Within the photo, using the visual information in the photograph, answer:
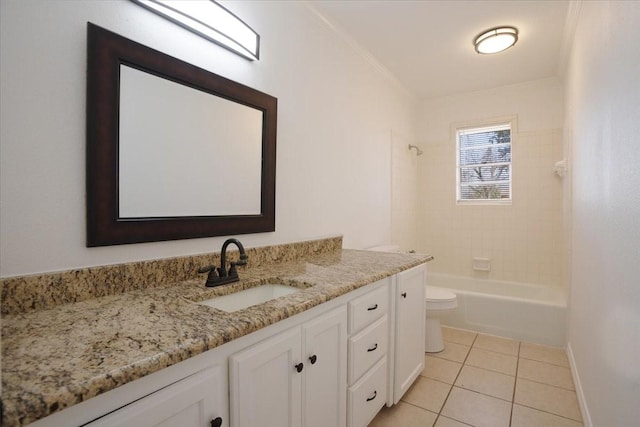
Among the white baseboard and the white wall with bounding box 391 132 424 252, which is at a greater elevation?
the white wall with bounding box 391 132 424 252

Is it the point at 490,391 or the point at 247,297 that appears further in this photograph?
the point at 490,391

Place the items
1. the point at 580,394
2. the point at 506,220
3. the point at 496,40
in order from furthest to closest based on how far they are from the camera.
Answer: the point at 506,220, the point at 496,40, the point at 580,394

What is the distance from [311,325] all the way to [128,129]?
1.00 meters

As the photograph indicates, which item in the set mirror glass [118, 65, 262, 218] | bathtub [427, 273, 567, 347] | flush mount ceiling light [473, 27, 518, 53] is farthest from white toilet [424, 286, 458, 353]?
flush mount ceiling light [473, 27, 518, 53]

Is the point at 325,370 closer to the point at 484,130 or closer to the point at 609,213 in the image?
the point at 609,213

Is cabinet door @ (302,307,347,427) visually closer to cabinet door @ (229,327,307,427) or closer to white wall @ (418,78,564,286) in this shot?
cabinet door @ (229,327,307,427)

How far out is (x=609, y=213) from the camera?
1.30 meters

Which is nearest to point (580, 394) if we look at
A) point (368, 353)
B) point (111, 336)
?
point (368, 353)

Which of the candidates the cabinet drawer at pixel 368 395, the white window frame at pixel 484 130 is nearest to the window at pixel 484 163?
the white window frame at pixel 484 130

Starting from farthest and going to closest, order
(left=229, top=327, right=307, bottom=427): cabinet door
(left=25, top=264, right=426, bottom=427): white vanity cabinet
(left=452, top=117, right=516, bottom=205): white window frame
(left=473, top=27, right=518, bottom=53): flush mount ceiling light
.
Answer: (left=452, top=117, right=516, bottom=205): white window frame, (left=473, top=27, right=518, bottom=53): flush mount ceiling light, (left=229, top=327, right=307, bottom=427): cabinet door, (left=25, top=264, right=426, bottom=427): white vanity cabinet

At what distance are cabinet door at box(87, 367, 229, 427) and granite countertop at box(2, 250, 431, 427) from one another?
9 cm

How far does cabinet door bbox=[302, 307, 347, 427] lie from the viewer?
1152 millimetres

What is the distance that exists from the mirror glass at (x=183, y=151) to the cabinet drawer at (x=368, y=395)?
39.8 inches

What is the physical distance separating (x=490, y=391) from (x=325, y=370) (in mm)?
1435
